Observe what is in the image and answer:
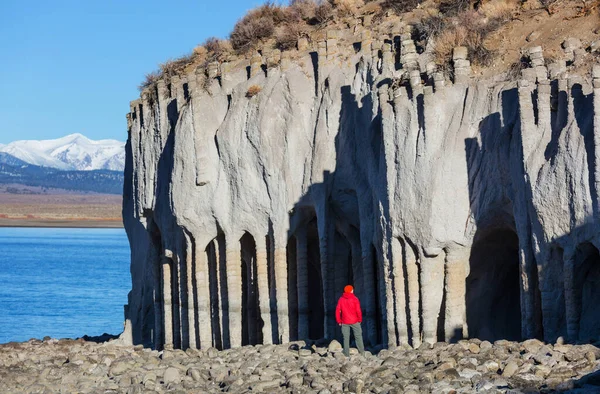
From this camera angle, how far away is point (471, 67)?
3012cm

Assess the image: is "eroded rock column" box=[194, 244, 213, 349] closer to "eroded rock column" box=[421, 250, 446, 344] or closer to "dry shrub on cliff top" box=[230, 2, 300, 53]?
"dry shrub on cliff top" box=[230, 2, 300, 53]

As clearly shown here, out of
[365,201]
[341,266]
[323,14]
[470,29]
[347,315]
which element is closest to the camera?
[347,315]

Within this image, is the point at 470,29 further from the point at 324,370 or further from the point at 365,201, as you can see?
the point at 324,370

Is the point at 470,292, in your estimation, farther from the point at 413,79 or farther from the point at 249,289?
the point at 249,289

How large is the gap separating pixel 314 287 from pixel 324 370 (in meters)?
12.4

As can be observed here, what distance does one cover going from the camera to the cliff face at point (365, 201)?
999 inches

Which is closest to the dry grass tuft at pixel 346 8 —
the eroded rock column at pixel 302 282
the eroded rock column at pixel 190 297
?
the eroded rock column at pixel 302 282

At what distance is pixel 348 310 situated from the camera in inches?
1038

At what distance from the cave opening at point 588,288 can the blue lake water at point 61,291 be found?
3137 centimetres

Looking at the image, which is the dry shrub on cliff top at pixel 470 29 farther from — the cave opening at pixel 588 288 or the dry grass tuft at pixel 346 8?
the cave opening at pixel 588 288

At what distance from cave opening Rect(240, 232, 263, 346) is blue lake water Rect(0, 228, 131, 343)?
18327 millimetres

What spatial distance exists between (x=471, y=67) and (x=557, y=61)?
113 inches

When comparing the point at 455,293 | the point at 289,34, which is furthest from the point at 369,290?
the point at 289,34

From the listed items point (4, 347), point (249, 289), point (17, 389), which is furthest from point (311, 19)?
point (17, 389)
